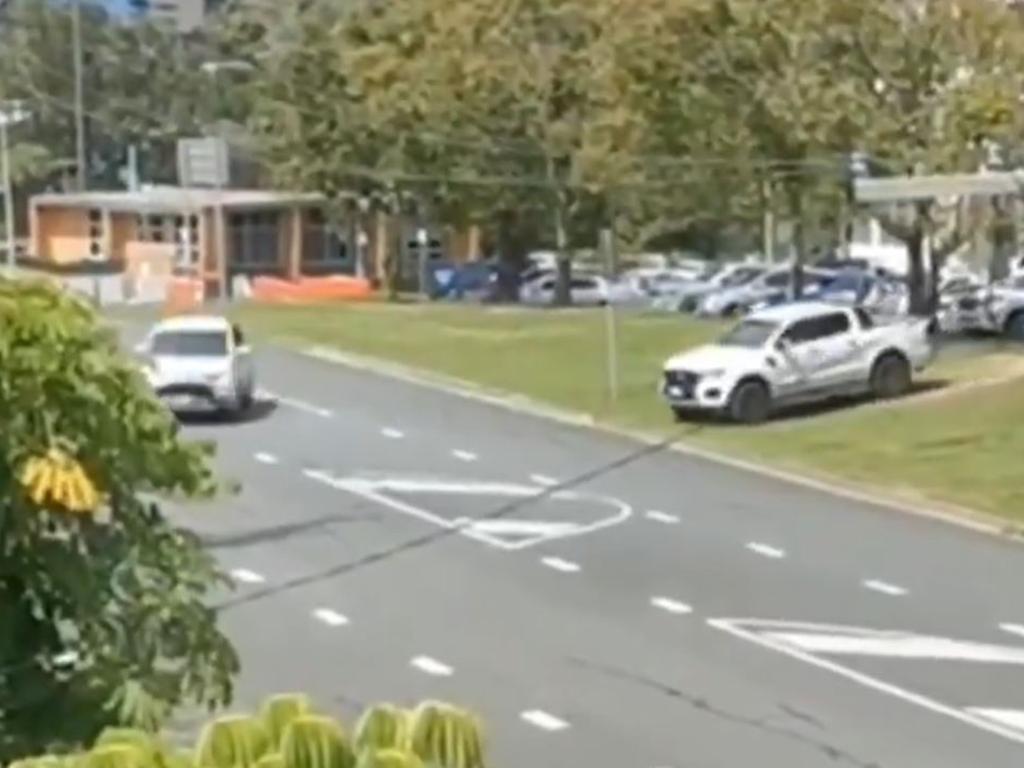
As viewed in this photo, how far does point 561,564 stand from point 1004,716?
272 inches

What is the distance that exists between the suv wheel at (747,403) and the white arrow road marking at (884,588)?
1115 cm

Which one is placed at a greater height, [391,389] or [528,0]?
[528,0]

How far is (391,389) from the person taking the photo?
125 feet

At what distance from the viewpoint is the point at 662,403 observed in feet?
115

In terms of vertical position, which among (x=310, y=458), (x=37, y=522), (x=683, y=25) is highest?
Result: (x=683, y=25)

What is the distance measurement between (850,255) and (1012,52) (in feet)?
123

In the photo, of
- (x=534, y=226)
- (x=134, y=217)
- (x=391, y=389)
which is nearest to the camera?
(x=391, y=389)

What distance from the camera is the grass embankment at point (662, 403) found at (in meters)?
28.5

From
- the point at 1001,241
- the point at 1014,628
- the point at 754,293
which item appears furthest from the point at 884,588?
the point at 754,293

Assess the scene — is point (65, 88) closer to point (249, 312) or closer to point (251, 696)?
point (249, 312)

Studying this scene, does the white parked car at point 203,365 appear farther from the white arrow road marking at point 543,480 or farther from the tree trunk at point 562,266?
the tree trunk at point 562,266

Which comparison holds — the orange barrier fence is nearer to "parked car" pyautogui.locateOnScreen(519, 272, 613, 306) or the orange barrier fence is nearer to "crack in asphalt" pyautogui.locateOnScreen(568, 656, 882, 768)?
"parked car" pyautogui.locateOnScreen(519, 272, 613, 306)

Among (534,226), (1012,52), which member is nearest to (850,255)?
(534,226)

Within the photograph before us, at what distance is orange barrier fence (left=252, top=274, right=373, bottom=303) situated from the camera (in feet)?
202
